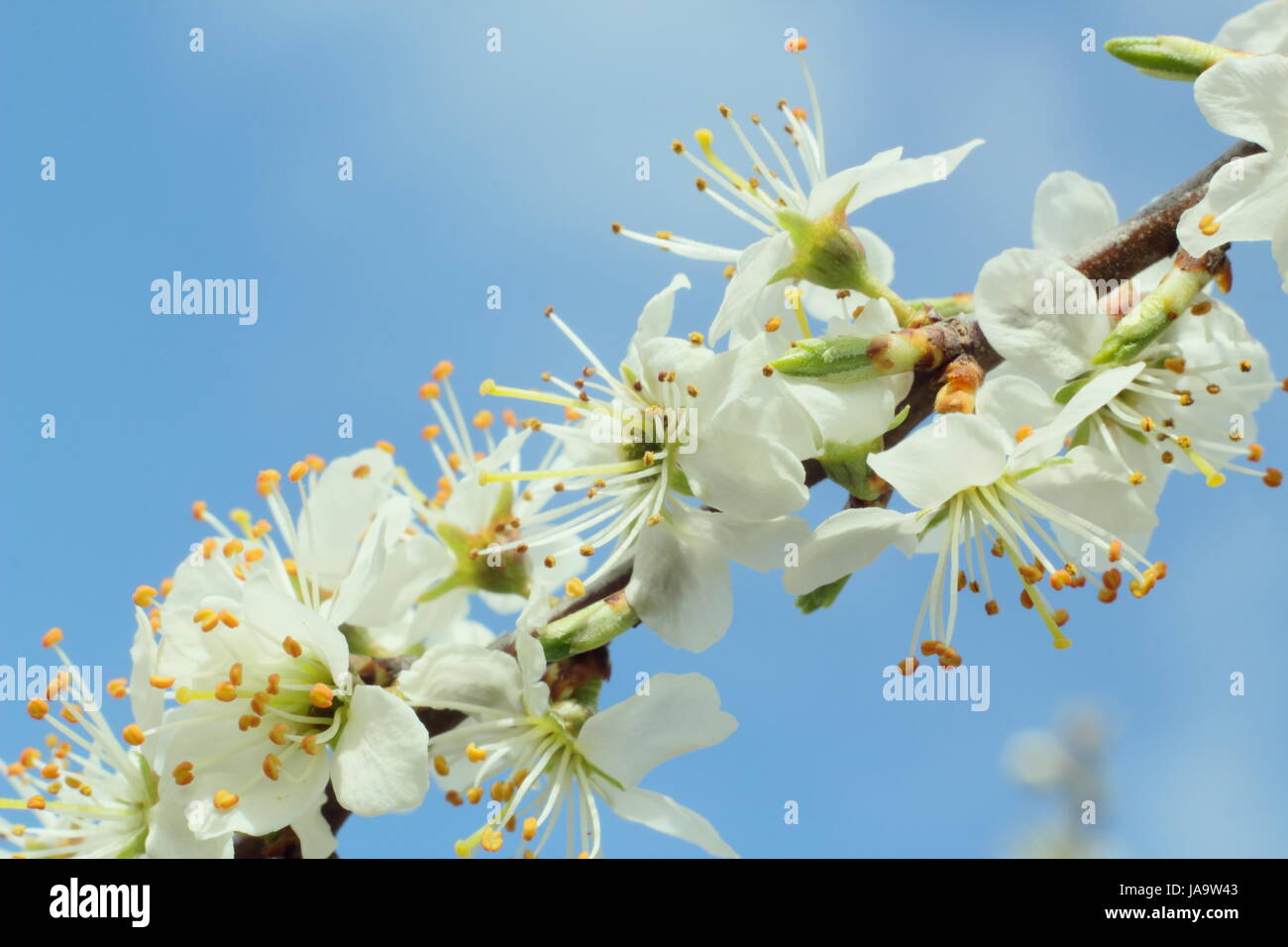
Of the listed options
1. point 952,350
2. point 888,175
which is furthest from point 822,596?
point 888,175

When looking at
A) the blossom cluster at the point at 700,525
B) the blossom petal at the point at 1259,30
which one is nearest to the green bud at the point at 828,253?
the blossom cluster at the point at 700,525

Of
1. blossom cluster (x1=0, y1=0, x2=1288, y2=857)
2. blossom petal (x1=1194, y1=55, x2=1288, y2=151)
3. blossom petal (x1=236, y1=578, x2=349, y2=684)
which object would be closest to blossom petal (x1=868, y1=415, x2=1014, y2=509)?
blossom cluster (x1=0, y1=0, x2=1288, y2=857)

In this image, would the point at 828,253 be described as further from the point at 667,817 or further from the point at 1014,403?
the point at 667,817

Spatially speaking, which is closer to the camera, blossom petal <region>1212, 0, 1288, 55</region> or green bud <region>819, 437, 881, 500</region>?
green bud <region>819, 437, 881, 500</region>

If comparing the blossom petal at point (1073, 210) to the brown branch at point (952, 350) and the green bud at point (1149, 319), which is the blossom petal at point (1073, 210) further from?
the green bud at point (1149, 319)

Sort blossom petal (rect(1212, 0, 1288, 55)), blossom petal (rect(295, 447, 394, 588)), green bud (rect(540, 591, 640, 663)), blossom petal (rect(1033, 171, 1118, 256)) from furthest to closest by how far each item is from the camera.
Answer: blossom petal (rect(1033, 171, 1118, 256)) → blossom petal (rect(295, 447, 394, 588)) → blossom petal (rect(1212, 0, 1288, 55)) → green bud (rect(540, 591, 640, 663))

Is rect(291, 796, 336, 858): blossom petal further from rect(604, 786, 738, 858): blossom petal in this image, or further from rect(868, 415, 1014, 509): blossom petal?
rect(868, 415, 1014, 509): blossom petal

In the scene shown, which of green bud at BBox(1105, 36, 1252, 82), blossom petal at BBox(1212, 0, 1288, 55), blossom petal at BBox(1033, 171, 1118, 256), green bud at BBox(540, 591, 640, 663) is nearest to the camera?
green bud at BBox(540, 591, 640, 663)
